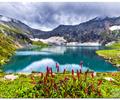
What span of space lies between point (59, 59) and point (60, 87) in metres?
4.60

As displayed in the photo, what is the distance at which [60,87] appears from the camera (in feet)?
52.3

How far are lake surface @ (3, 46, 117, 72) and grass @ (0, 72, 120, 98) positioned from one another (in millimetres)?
1616

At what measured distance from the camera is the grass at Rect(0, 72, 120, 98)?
15797 millimetres

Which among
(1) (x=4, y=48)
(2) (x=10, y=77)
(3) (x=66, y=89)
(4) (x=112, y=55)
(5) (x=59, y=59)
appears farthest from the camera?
(1) (x=4, y=48)

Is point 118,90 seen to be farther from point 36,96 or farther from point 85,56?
point 85,56

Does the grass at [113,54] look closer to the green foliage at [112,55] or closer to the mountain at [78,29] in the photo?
the green foliage at [112,55]

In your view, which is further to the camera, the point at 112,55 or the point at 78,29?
the point at 112,55

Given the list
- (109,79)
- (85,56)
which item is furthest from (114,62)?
(109,79)

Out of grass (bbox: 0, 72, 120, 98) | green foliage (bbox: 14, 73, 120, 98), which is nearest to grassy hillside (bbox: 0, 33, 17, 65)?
grass (bbox: 0, 72, 120, 98)

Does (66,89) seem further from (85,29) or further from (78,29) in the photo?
(85,29)

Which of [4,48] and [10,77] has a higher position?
[4,48]

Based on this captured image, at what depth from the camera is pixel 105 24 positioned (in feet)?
67.4

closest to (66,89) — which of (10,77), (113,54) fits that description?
(10,77)

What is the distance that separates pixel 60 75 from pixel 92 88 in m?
1.83
